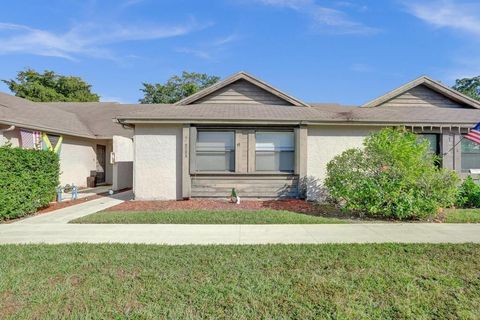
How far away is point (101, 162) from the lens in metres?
16.5

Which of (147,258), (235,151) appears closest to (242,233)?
(147,258)

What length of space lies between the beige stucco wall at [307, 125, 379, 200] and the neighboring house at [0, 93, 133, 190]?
30.0 ft

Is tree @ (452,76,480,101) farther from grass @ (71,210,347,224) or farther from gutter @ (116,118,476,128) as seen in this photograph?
grass @ (71,210,347,224)

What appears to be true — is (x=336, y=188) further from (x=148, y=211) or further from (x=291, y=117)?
(x=148, y=211)

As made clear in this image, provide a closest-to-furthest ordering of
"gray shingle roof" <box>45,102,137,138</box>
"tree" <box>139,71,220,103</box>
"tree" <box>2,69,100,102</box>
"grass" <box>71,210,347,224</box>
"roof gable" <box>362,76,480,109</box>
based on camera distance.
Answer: "grass" <box>71,210,347,224</box>, "roof gable" <box>362,76,480,109</box>, "gray shingle roof" <box>45,102,137,138</box>, "tree" <box>2,69,100,102</box>, "tree" <box>139,71,220,103</box>

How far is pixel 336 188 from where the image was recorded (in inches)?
319

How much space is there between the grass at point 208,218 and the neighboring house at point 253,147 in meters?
2.20

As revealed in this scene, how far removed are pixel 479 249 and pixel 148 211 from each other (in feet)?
25.9

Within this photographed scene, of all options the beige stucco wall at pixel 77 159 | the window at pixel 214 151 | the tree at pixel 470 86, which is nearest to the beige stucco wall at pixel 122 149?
the beige stucco wall at pixel 77 159

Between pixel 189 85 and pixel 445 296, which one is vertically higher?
pixel 189 85

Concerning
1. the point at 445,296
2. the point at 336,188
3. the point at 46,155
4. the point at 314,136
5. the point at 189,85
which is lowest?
the point at 445,296

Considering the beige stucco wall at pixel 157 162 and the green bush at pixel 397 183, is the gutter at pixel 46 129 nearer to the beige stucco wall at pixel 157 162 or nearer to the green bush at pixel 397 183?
the beige stucco wall at pixel 157 162

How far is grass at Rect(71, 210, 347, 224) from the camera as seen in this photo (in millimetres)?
6996

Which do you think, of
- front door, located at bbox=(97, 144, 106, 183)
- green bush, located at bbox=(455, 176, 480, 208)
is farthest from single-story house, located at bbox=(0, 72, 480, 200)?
front door, located at bbox=(97, 144, 106, 183)
